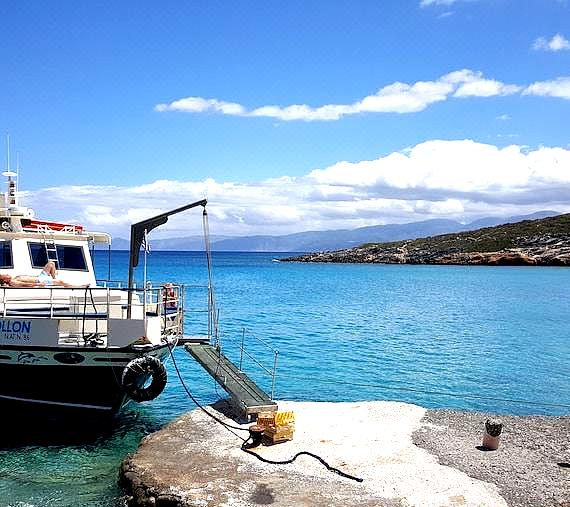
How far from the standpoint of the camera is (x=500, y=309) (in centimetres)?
4869

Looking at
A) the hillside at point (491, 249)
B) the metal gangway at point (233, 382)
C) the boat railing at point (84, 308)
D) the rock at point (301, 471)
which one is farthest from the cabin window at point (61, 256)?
the hillside at point (491, 249)

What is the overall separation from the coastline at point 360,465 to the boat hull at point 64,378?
2.00 m

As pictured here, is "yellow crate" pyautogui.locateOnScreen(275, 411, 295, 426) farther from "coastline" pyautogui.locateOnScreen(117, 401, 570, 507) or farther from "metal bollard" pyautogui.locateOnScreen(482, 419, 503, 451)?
"metal bollard" pyautogui.locateOnScreen(482, 419, 503, 451)

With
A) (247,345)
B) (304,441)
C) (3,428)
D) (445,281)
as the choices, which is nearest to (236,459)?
(304,441)

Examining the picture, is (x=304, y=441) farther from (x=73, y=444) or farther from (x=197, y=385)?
(x=197, y=385)

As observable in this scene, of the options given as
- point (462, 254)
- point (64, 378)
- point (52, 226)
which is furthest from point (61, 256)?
point (462, 254)

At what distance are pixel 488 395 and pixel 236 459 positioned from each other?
12.6 metres

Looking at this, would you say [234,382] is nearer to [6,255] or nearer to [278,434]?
[278,434]

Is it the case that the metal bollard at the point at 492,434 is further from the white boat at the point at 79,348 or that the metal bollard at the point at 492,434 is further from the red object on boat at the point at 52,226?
the red object on boat at the point at 52,226

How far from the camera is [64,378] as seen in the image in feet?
49.3

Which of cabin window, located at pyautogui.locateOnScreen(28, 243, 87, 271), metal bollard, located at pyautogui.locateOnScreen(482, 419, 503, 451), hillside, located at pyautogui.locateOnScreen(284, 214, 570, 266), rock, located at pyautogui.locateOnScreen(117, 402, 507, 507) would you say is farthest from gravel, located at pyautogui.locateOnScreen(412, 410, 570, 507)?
hillside, located at pyautogui.locateOnScreen(284, 214, 570, 266)

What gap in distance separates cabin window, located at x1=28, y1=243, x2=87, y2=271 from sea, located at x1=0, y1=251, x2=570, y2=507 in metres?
2.05

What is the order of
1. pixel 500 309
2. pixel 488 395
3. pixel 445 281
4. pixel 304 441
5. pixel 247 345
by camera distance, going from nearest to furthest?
pixel 304 441
pixel 488 395
pixel 247 345
pixel 500 309
pixel 445 281

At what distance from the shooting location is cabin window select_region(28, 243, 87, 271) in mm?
18156
